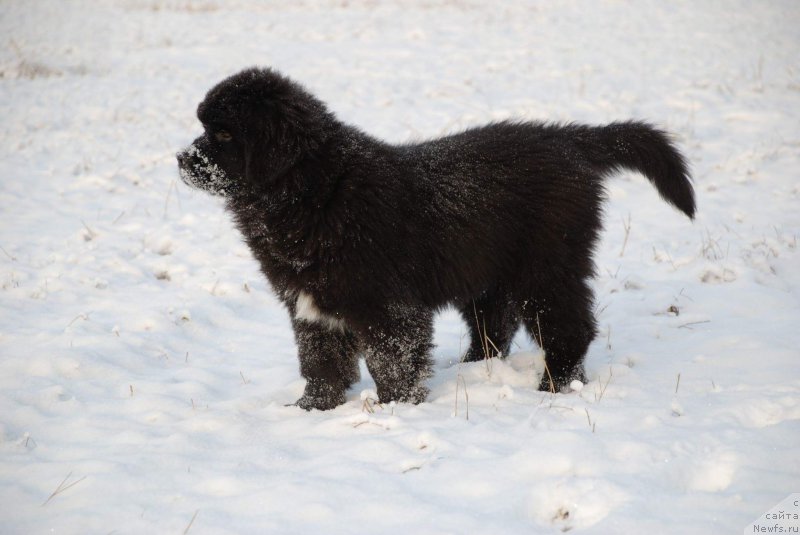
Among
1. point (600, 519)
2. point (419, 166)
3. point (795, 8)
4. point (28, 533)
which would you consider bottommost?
point (28, 533)

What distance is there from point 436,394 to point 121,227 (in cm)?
406

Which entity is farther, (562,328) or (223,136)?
(562,328)

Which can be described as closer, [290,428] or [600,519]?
[600,519]

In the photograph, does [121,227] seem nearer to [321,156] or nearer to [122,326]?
[122,326]

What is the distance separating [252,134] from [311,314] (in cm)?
103

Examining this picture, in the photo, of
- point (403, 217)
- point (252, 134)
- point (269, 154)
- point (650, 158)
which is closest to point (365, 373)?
point (403, 217)

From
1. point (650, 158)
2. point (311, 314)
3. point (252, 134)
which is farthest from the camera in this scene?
point (650, 158)

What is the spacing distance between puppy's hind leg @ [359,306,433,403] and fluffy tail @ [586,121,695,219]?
1583mm

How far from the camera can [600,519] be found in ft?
7.98

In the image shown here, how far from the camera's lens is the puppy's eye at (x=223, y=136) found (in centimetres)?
344

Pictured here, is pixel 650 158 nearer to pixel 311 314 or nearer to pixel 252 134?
pixel 311 314

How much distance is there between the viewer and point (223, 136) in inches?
136

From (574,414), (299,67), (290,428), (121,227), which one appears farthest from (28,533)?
(299,67)

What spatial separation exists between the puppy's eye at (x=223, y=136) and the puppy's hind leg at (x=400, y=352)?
128 cm
